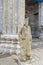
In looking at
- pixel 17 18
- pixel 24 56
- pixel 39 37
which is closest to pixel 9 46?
pixel 17 18

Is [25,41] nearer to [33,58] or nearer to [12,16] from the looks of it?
[33,58]

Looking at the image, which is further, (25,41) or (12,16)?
(12,16)

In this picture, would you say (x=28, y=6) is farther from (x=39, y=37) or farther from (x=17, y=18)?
(x=17, y=18)

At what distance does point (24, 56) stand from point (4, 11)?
231cm

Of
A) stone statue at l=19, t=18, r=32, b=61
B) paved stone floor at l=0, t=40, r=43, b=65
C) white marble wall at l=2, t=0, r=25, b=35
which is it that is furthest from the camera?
white marble wall at l=2, t=0, r=25, b=35

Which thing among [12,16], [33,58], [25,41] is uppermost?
[12,16]

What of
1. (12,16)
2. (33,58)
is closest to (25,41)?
(33,58)

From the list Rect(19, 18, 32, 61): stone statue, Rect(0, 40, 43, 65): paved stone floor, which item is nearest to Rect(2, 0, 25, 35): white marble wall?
Rect(0, 40, 43, 65): paved stone floor

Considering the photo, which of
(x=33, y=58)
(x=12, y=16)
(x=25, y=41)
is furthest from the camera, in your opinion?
(x=12, y=16)

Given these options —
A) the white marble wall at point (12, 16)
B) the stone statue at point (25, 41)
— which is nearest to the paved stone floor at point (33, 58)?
the stone statue at point (25, 41)

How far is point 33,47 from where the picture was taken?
8430mm

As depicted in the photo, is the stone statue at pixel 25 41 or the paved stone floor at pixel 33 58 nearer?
the paved stone floor at pixel 33 58

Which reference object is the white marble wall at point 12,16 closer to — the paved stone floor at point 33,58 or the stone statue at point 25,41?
the paved stone floor at point 33,58

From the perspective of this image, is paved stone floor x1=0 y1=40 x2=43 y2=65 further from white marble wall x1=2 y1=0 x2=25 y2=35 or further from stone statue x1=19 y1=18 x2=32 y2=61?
white marble wall x1=2 y1=0 x2=25 y2=35
